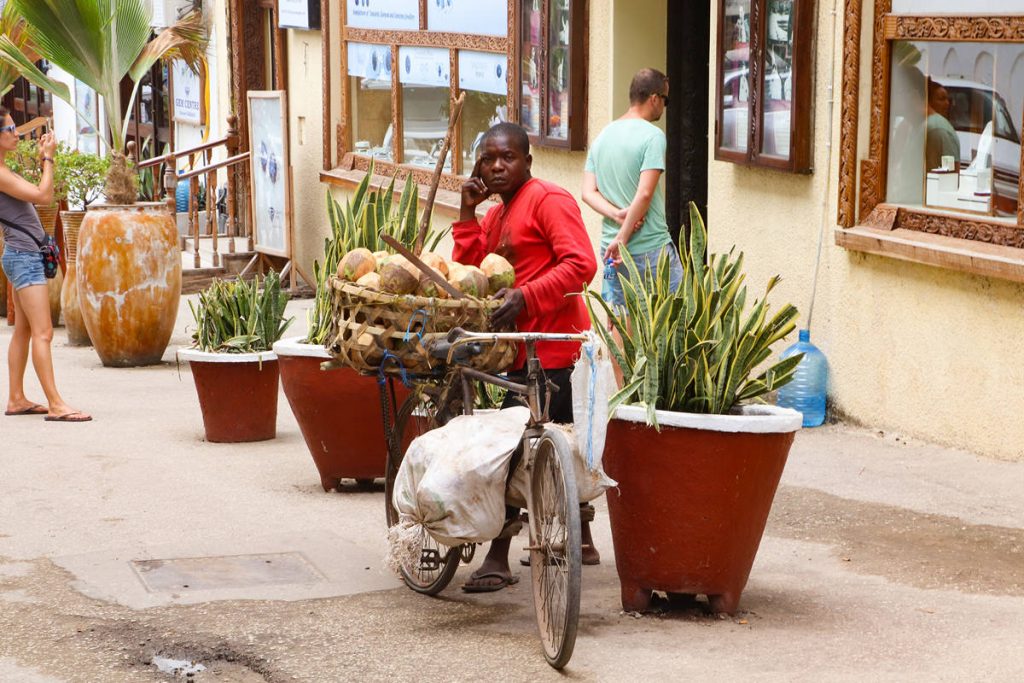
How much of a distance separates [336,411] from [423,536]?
6.30ft

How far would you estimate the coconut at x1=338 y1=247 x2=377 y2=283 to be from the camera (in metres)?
5.51

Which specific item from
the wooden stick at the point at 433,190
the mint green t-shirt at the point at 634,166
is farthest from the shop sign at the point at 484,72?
the wooden stick at the point at 433,190

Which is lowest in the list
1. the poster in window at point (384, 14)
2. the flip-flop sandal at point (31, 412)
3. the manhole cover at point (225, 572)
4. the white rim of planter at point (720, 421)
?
the manhole cover at point (225, 572)

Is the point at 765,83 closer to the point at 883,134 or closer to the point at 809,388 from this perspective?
the point at 883,134

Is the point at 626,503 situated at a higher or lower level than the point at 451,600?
higher

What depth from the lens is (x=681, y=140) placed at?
428 inches

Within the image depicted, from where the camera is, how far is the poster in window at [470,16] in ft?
39.9

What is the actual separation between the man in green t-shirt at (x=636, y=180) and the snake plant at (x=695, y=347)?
9.90 ft

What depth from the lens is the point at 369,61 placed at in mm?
14664

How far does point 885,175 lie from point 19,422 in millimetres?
5180

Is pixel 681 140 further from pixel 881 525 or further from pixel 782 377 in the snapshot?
pixel 782 377

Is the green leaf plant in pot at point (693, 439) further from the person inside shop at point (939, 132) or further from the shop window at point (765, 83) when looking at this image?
the shop window at point (765, 83)

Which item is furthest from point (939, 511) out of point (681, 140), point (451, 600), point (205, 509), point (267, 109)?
point (267, 109)

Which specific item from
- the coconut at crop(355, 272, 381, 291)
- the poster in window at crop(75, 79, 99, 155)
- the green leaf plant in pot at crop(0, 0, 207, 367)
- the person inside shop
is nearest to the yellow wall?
the person inside shop
